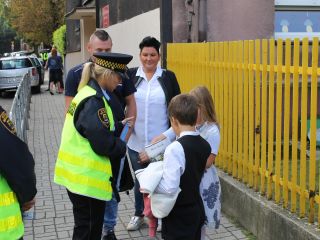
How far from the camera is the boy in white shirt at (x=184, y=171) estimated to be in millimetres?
3086

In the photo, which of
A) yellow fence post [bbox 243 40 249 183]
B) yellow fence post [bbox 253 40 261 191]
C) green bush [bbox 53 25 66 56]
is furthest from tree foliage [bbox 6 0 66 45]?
yellow fence post [bbox 253 40 261 191]

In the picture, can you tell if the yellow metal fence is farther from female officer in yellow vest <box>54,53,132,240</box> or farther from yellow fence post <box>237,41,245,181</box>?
female officer in yellow vest <box>54,53,132,240</box>

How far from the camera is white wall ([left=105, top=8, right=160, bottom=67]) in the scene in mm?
9133

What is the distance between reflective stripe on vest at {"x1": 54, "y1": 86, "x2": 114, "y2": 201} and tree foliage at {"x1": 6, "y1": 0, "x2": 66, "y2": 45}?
37572mm

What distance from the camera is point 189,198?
3.22 meters

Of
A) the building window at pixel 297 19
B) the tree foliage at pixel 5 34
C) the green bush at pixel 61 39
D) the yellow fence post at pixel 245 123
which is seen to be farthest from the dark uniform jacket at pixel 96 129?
the tree foliage at pixel 5 34

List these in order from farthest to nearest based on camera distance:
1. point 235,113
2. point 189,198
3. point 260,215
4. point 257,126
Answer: point 235,113, point 257,126, point 260,215, point 189,198

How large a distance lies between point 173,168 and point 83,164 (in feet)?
2.25

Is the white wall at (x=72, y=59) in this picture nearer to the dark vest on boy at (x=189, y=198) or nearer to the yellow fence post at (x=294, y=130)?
the yellow fence post at (x=294, y=130)

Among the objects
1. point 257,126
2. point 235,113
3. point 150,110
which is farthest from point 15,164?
point 235,113

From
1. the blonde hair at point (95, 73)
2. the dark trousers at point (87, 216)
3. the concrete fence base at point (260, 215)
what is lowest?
the concrete fence base at point (260, 215)

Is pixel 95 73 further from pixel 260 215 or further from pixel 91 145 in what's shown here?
pixel 260 215

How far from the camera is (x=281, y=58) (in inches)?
165

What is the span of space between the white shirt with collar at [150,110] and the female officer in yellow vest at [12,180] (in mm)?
2014
